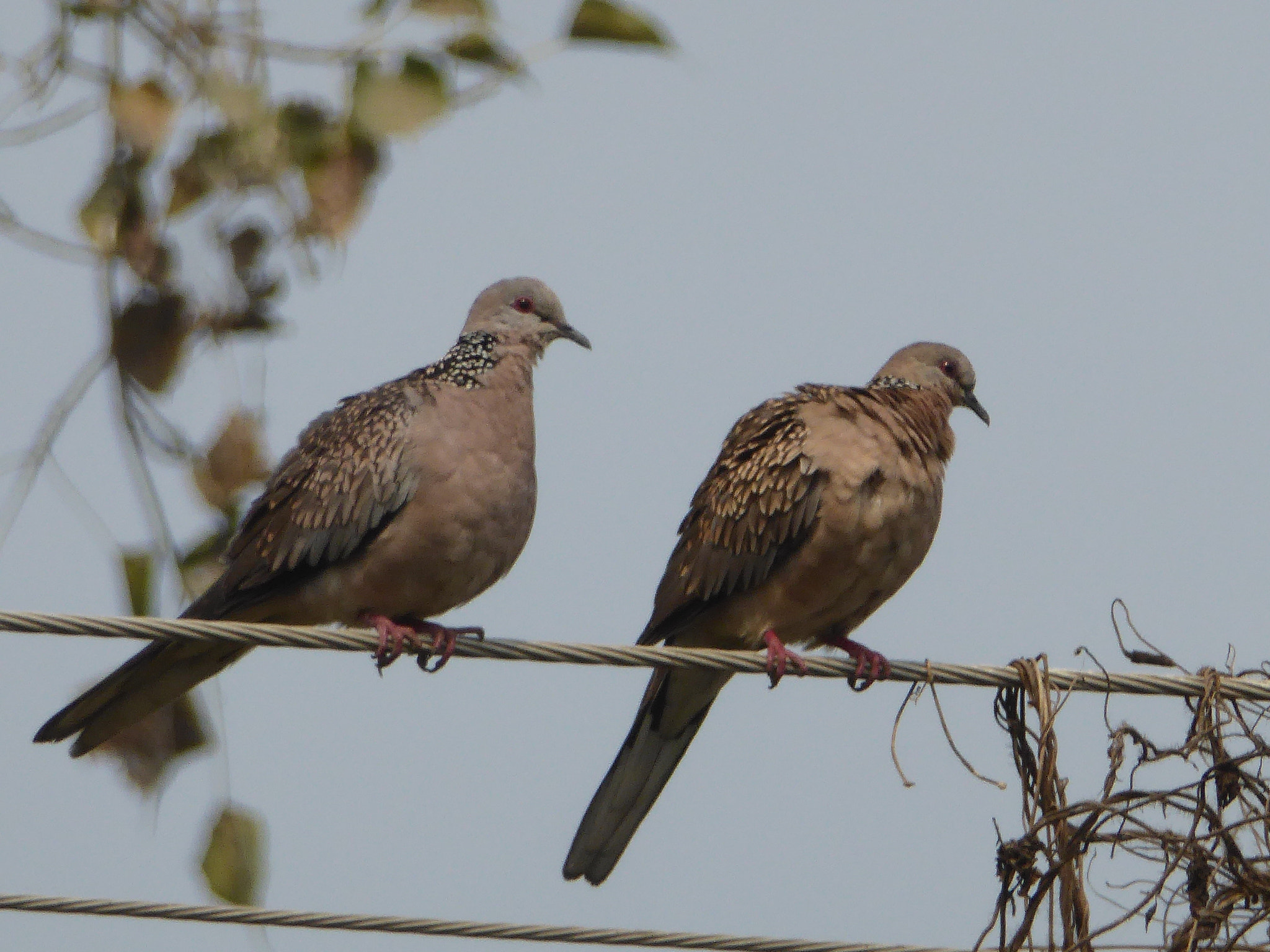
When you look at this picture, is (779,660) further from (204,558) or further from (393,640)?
(204,558)

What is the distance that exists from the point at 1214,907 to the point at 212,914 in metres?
1.96

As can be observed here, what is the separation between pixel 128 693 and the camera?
13.0ft

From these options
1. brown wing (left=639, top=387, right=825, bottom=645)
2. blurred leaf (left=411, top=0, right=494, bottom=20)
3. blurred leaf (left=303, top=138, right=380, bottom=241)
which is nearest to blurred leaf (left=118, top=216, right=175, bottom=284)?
blurred leaf (left=303, top=138, right=380, bottom=241)

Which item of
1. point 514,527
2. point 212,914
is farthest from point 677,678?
point 212,914

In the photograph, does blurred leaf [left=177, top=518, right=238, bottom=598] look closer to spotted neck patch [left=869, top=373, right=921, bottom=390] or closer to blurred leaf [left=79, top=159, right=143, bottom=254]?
blurred leaf [left=79, top=159, right=143, bottom=254]

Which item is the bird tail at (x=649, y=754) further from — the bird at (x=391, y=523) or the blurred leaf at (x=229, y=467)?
the blurred leaf at (x=229, y=467)

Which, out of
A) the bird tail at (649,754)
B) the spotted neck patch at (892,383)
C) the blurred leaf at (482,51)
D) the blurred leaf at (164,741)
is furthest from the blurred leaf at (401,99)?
the spotted neck patch at (892,383)

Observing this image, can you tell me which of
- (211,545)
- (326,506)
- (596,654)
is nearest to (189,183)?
(211,545)

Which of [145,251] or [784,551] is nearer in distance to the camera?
[145,251]

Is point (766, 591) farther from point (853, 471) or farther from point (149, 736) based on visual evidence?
point (149, 736)

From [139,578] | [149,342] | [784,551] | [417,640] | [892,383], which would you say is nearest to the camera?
[149,342]

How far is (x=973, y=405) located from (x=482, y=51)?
387 cm

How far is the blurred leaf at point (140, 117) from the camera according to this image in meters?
1.90

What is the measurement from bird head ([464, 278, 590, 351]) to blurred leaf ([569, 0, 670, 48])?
3029 millimetres
